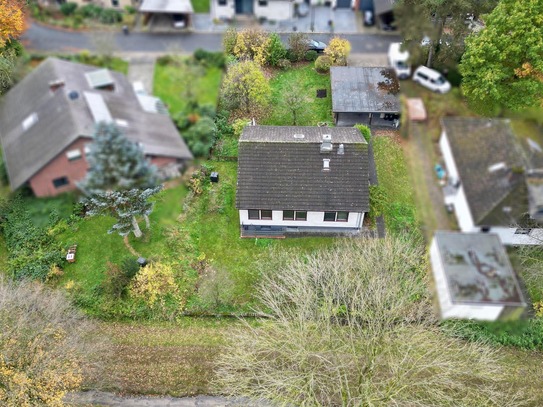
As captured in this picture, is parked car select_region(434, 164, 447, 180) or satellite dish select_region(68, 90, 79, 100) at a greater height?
satellite dish select_region(68, 90, 79, 100)

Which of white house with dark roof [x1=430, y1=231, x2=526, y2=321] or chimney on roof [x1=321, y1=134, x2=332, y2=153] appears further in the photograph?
chimney on roof [x1=321, y1=134, x2=332, y2=153]

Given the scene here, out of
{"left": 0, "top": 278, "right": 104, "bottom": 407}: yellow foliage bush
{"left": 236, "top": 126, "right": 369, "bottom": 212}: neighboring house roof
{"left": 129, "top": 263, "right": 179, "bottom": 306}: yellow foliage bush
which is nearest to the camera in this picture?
{"left": 0, "top": 278, "right": 104, "bottom": 407}: yellow foliage bush

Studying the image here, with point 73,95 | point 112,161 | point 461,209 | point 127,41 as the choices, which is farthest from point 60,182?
point 461,209

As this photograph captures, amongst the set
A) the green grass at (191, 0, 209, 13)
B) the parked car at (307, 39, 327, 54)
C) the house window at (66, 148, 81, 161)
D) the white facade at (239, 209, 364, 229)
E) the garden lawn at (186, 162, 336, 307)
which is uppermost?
the green grass at (191, 0, 209, 13)

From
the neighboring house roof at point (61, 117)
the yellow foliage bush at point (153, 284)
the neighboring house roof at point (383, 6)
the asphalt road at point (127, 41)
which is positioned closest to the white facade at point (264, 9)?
the asphalt road at point (127, 41)

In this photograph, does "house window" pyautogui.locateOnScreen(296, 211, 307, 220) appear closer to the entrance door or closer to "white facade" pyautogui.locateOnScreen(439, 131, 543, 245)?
the entrance door

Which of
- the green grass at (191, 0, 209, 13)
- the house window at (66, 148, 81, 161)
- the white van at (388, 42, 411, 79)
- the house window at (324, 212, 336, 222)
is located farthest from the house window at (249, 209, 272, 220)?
the house window at (66, 148, 81, 161)

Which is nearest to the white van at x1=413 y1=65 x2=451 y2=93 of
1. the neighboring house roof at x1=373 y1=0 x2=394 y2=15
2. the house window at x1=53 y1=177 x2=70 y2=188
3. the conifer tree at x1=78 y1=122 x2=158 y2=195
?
the neighboring house roof at x1=373 y1=0 x2=394 y2=15

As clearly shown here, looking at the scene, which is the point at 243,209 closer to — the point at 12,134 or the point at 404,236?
the point at 404,236

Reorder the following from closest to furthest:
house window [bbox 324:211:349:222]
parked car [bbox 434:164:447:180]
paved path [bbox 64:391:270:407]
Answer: parked car [bbox 434:164:447:180]
paved path [bbox 64:391:270:407]
house window [bbox 324:211:349:222]
